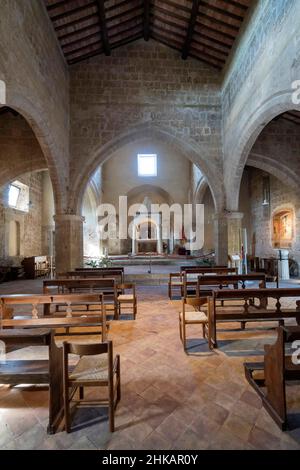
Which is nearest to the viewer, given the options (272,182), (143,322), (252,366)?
(252,366)

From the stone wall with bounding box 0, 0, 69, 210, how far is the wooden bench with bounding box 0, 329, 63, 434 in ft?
14.7

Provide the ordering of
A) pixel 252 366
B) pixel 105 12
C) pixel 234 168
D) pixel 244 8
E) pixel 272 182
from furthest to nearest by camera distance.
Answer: pixel 272 182
pixel 234 168
pixel 105 12
pixel 244 8
pixel 252 366

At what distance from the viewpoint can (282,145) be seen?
30.3 feet

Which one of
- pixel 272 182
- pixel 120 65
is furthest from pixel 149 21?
pixel 272 182

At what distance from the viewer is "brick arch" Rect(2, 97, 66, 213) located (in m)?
5.27

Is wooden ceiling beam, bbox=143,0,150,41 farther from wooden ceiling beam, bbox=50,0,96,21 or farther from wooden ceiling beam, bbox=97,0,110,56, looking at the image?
wooden ceiling beam, bbox=50,0,96,21

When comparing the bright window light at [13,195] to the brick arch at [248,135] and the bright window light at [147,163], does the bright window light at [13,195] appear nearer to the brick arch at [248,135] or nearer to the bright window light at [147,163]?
the bright window light at [147,163]

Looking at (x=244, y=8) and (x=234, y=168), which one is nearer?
(x=244, y=8)

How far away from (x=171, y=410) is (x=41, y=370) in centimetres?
116

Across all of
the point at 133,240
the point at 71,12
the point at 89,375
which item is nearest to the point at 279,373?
the point at 89,375

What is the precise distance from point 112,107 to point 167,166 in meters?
7.53

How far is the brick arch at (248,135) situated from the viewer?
515 cm

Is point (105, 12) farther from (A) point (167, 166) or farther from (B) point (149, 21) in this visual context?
(A) point (167, 166)

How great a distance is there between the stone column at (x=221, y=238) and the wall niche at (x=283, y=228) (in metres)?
3.40
